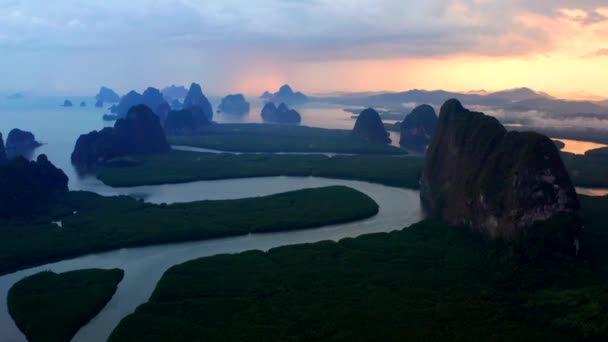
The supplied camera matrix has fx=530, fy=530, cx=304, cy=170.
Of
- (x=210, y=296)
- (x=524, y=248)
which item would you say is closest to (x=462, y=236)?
(x=524, y=248)

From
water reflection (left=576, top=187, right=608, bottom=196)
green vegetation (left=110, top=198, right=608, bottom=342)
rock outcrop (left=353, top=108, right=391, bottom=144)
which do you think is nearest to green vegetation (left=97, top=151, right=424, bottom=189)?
water reflection (left=576, top=187, right=608, bottom=196)

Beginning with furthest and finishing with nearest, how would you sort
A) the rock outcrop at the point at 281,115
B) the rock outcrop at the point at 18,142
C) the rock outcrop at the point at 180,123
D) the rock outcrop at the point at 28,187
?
the rock outcrop at the point at 281,115
the rock outcrop at the point at 180,123
the rock outcrop at the point at 18,142
the rock outcrop at the point at 28,187

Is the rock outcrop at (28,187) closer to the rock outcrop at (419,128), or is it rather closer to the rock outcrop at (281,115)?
the rock outcrop at (419,128)

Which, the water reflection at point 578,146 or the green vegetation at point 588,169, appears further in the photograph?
the water reflection at point 578,146

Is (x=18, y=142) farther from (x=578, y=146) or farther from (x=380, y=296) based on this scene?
(x=578, y=146)

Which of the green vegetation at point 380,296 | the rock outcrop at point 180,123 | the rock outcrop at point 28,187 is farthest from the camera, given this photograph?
the rock outcrop at point 180,123

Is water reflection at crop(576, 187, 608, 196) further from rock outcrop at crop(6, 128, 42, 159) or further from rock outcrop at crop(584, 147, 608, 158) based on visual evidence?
rock outcrop at crop(6, 128, 42, 159)

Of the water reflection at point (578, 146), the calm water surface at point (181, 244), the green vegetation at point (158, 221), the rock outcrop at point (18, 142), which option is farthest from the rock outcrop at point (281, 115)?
the green vegetation at point (158, 221)

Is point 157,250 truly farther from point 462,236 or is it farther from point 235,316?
point 462,236
